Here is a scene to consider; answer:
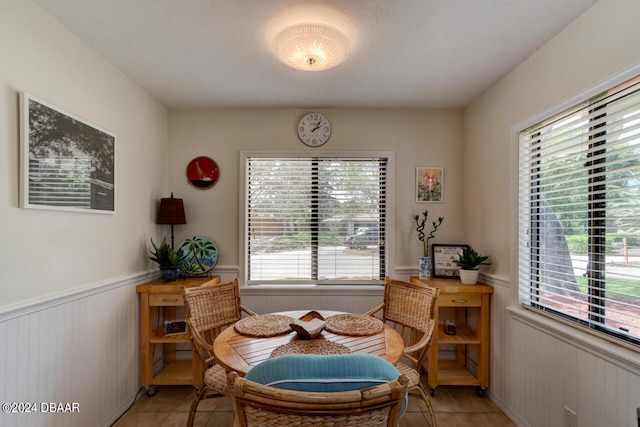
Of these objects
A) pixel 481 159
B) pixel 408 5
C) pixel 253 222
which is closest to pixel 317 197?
pixel 253 222

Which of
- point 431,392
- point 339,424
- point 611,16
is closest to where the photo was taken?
point 339,424

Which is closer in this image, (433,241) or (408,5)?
(408,5)

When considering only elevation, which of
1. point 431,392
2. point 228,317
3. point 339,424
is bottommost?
point 431,392

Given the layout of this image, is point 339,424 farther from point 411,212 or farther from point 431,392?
point 411,212

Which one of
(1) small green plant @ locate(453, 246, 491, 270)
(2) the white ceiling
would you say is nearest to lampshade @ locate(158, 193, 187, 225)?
(2) the white ceiling

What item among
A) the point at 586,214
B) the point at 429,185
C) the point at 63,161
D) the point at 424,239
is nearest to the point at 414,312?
the point at 424,239

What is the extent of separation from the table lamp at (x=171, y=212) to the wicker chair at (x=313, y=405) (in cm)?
211

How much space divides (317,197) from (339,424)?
2274 mm

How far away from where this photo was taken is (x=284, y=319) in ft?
6.53

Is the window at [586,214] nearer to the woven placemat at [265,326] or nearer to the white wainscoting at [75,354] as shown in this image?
the woven placemat at [265,326]

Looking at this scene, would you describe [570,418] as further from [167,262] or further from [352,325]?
[167,262]

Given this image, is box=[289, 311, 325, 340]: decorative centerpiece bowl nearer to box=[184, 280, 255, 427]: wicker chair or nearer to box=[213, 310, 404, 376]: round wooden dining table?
box=[213, 310, 404, 376]: round wooden dining table

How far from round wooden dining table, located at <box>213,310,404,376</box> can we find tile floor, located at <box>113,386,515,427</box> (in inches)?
35.8

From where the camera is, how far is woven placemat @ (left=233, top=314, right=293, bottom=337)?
5.80ft
